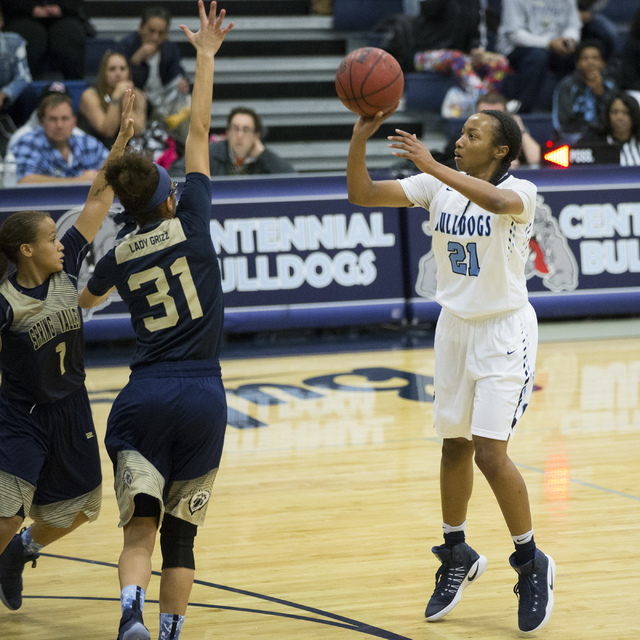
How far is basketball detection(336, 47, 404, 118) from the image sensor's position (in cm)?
407

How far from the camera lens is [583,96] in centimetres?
1210

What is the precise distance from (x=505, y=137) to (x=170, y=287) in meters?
1.39

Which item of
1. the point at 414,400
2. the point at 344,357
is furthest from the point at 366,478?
the point at 344,357

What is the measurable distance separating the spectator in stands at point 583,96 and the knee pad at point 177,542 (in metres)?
9.46

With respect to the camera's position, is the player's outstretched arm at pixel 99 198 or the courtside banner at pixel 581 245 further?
the courtside banner at pixel 581 245

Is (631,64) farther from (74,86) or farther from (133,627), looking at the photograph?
(133,627)

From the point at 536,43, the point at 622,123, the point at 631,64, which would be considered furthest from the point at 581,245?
the point at 536,43

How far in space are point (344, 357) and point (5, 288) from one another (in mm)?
5547

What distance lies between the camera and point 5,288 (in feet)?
12.6

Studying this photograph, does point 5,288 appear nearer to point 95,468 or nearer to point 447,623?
point 95,468

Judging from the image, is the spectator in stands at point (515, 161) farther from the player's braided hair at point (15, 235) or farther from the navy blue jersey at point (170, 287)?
the navy blue jersey at point (170, 287)

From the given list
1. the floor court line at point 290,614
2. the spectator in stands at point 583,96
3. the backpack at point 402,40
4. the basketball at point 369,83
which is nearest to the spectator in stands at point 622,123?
the spectator in stands at point 583,96

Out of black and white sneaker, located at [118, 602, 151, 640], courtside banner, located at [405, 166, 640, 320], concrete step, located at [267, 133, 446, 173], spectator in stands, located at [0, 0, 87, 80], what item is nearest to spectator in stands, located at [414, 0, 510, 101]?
concrete step, located at [267, 133, 446, 173]

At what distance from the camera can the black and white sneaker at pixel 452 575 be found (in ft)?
13.1
